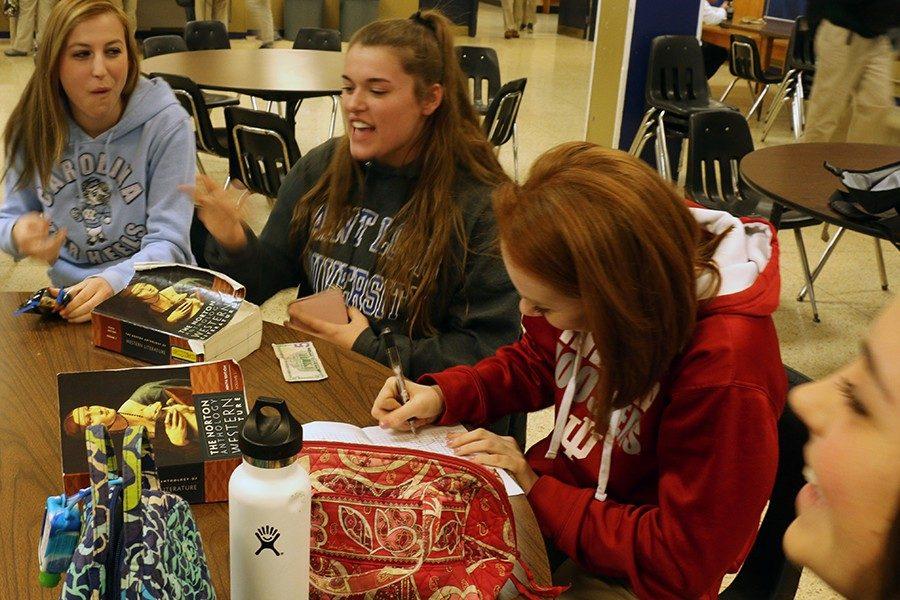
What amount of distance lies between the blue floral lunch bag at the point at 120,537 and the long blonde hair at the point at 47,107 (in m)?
1.67

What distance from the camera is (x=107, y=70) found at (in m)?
2.18

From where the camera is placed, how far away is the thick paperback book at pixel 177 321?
153 cm

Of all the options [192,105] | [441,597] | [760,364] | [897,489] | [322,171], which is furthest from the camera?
[192,105]

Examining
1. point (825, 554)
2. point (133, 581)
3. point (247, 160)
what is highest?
point (825, 554)

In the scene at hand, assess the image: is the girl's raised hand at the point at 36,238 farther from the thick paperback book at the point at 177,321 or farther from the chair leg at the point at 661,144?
the chair leg at the point at 661,144

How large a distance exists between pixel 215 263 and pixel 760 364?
127 centimetres

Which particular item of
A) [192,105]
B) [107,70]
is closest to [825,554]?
[107,70]

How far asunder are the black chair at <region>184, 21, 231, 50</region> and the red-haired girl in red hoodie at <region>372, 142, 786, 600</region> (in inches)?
208

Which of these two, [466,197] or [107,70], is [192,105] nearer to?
[107,70]

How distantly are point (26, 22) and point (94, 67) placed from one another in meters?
8.08

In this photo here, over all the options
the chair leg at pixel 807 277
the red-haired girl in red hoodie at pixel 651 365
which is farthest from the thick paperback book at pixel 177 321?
the chair leg at pixel 807 277

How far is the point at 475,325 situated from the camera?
1.90 meters

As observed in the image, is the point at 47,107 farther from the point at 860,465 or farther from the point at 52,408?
the point at 860,465

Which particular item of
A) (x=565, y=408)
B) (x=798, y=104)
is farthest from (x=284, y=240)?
(x=798, y=104)
